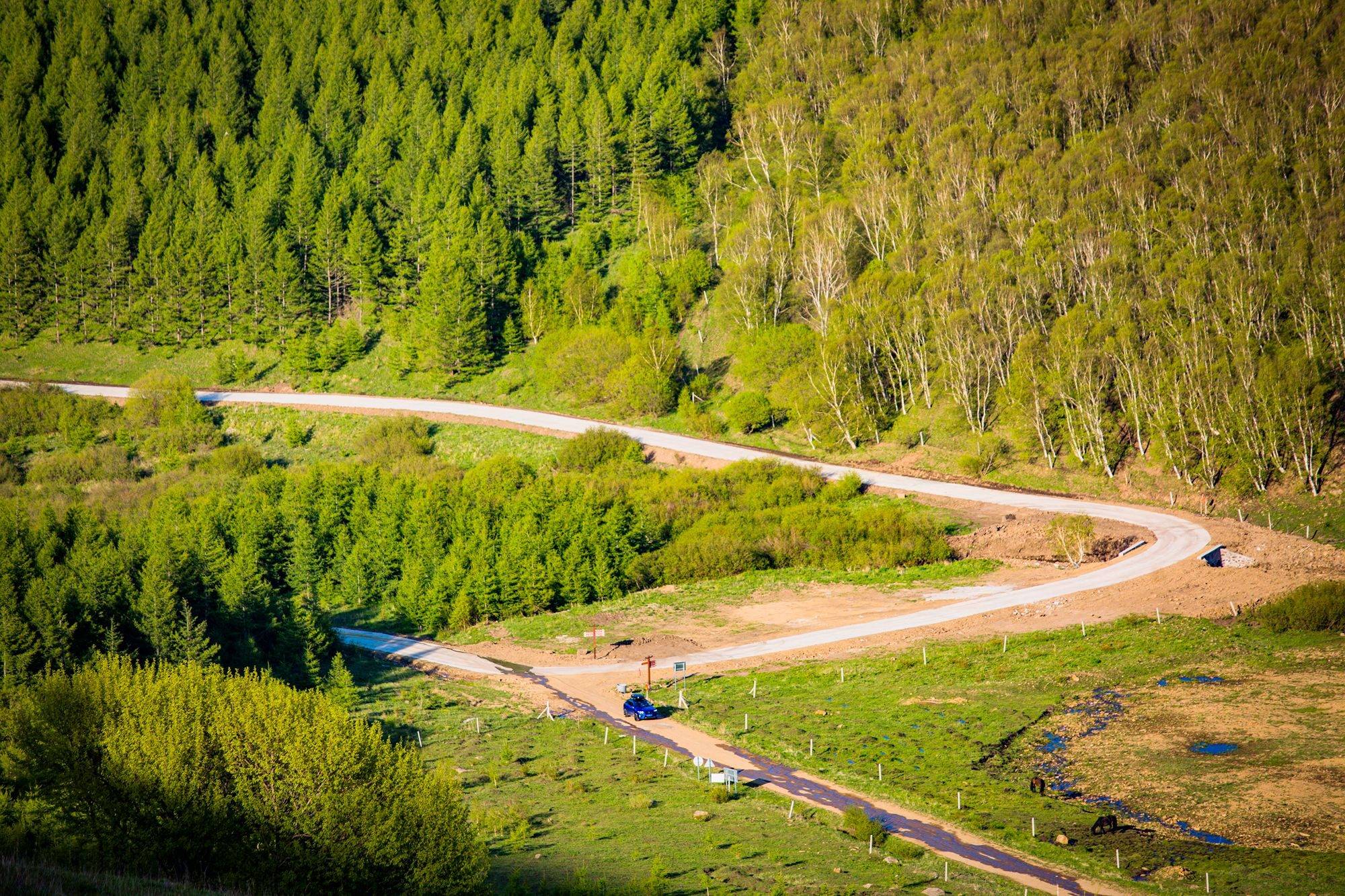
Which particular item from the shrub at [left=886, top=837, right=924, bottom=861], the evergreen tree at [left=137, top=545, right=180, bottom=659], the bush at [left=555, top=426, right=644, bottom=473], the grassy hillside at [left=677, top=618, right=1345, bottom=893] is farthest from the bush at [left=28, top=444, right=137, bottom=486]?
the shrub at [left=886, top=837, right=924, bottom=861]

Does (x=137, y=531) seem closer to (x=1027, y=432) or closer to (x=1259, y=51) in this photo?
(x=1027, y=432)

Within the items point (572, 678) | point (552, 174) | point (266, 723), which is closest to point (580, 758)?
point (572, 678)

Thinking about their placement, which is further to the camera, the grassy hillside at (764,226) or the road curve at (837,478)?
the grassy hillside at (764,226)

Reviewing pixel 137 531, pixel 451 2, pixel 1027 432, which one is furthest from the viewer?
pixel 451 2

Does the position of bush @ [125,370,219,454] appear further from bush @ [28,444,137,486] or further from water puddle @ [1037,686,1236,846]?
water puddle @ [1037,686,1236,846]

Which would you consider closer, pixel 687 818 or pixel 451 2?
pixel 687 818

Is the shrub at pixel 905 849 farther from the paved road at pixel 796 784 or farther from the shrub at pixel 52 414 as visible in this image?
the shrub at pixel 52 414

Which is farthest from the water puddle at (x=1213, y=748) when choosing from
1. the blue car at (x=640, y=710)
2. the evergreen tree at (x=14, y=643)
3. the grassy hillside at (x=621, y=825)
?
the evergreen tree at (x=14, y=643)
